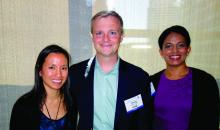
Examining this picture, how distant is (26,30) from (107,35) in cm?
152

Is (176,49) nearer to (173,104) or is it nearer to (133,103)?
(173,104)

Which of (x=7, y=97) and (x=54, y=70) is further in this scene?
(x=7, y=97)

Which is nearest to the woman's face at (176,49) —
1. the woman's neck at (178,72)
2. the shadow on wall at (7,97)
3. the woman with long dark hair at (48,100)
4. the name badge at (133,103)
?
the woman's neck at (178,72)

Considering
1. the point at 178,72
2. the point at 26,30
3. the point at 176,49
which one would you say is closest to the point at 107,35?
the point at 176,49

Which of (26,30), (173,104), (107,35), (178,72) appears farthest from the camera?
(26,30)

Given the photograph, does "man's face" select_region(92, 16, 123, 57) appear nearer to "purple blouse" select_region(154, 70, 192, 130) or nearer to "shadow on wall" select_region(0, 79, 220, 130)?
"purple blouse" select_region(154, 70, 192, 130)

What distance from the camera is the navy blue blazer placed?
1904 mm

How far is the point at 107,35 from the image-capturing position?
190cm

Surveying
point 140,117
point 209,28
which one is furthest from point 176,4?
point 140,117

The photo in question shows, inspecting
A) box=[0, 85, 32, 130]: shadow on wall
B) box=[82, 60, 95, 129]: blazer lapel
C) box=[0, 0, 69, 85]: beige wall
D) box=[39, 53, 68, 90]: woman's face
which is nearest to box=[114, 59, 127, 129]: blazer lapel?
box=[82, 60, 95, 129]: blazer lapel

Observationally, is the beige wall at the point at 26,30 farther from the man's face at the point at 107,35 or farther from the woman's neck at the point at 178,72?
the woman's neck at the point at 178,72

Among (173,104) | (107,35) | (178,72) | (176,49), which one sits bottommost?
(173,104)

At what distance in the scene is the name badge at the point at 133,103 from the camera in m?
1.91

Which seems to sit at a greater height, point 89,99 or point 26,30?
point 26,30
